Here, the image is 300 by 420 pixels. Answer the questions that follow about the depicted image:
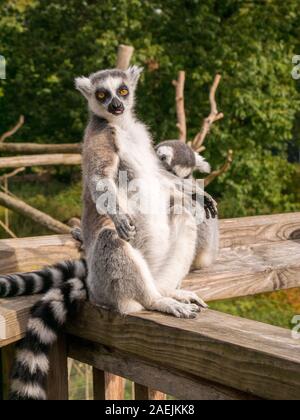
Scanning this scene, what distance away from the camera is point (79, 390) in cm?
747

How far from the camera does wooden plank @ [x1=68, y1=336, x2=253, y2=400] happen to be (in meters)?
1.77

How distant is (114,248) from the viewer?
2328mm

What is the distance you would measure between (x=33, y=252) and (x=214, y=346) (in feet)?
5.00

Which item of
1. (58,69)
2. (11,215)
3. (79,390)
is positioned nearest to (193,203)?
(79,390)

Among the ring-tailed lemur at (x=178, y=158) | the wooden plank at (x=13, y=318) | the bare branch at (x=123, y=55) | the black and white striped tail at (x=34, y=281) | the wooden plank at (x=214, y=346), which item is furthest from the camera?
the bare branch at (x=123, y=55)

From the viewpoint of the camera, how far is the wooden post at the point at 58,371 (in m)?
2.30

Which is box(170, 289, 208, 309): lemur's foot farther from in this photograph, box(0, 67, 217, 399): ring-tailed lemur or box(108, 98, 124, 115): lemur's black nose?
box(108, 98, 124, 115): lemur's black nose

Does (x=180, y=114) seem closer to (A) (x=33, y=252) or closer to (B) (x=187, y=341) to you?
(A) (x=33, y=252)

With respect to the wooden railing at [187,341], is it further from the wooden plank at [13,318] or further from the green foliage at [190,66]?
the green foliage at [190,66]

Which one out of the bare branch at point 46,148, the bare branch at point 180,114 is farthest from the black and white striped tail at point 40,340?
the bare branch at point 180,114

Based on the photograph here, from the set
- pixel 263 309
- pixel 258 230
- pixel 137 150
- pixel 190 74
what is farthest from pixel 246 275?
pixel 190 74

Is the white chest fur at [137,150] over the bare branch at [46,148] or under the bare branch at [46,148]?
under

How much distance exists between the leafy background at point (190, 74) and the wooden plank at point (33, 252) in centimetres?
798

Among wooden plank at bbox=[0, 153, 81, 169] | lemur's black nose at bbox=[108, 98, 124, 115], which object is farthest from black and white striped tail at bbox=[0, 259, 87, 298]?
wooden plank at bbox=[0, 153, 81, 169]
